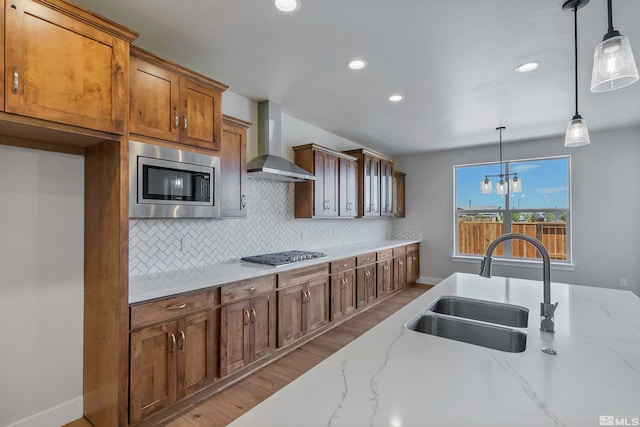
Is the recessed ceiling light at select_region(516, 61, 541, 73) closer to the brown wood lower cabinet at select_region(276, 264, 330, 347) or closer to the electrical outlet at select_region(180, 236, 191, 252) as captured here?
the brown wood lower cabinet at select_region(276, 264, 330, 347)

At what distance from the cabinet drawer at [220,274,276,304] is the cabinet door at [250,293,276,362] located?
0.07 m

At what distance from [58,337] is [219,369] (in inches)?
43.1

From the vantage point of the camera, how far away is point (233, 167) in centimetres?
291

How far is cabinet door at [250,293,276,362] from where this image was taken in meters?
2.66

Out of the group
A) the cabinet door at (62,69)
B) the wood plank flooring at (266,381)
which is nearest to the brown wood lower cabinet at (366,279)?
the wood plank flooring at (266,381)

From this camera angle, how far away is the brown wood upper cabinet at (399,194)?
596 cm

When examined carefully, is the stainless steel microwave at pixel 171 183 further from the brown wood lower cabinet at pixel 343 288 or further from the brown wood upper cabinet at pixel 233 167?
the brown wood lower cabinet at pixel 343 288

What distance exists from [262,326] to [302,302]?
58cm

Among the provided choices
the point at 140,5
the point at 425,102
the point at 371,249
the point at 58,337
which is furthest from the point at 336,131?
the point at 58,337

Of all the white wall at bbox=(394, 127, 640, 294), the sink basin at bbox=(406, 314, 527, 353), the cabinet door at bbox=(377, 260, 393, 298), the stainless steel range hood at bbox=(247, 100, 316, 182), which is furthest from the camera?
the cabinet door at bbox=(377, 260, 393, 298)

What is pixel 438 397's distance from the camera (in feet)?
2.70

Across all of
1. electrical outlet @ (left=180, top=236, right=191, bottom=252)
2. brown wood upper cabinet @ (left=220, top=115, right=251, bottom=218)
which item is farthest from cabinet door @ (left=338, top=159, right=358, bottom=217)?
electrical outlet @ (left=180, top=236, right=191, bottom=252)

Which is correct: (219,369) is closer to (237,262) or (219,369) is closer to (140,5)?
(237,262)

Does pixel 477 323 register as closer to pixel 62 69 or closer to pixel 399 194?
pixel 62 69
